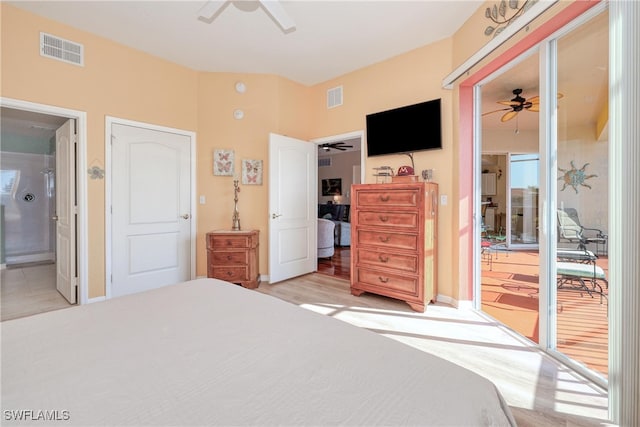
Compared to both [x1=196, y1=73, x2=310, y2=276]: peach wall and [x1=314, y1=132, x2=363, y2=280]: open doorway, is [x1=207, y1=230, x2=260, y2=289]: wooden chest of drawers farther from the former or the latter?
[x1=314, y1=132, x2=363, y2=280]: open doorway

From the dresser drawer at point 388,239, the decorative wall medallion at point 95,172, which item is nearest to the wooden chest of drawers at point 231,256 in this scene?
the decorative wall medallion at point 95,172

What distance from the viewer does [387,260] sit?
10.4 ft

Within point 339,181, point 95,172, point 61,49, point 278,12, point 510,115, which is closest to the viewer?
point 278,12

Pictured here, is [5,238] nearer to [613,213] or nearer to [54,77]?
[54,77]

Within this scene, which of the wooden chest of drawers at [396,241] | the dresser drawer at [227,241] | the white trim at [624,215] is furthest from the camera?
the dresser drawer at [227,241]

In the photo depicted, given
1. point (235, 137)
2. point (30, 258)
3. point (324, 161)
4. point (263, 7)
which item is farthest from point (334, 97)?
point (30, 258)

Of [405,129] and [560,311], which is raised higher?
[405,129]

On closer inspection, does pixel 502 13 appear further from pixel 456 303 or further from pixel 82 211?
pixel 82 211

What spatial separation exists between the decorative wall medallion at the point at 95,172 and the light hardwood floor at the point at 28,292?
1392 mm

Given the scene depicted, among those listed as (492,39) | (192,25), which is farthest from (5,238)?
(492,39)

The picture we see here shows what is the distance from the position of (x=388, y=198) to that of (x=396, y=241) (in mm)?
461

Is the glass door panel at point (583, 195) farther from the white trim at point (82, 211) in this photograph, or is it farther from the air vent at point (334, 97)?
the white trim at point (82, 211)

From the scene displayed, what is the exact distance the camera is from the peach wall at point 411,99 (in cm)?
314

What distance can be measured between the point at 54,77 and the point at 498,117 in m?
5.82
